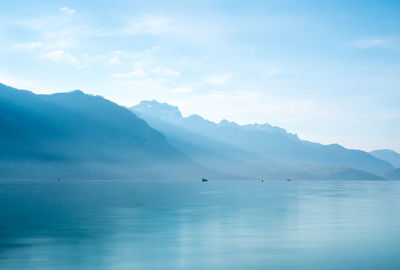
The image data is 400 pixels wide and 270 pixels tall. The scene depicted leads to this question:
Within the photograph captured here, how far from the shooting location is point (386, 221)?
242 feet

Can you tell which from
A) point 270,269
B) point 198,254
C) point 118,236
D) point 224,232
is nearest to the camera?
point 270,269

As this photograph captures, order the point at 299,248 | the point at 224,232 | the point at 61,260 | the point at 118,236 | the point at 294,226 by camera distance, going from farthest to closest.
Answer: the point at 294,226, the point at 224,232, the point at 118,236, the point at 299,248, the point at 61,260

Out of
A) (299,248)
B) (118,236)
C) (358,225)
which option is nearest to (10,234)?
(118,236)

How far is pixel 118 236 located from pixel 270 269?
22259 millimetres

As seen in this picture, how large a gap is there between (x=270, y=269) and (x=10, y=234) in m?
31.4

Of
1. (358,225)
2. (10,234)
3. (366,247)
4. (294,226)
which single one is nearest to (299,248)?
(366,247)

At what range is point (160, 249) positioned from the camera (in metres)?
45.2

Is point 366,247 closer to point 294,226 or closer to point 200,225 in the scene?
point 294,226

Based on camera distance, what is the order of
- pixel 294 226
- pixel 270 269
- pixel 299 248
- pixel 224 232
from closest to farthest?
pixel 270 269 < pixel 299 248 < pixel 224 232 < pixel 294 226

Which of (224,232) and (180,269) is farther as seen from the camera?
(224,232)

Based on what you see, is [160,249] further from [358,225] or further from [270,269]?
[358,225]

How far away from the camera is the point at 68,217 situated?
74.4m

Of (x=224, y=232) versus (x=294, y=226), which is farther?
(x=294, y=226)

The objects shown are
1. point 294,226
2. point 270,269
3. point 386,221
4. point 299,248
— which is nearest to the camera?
point 270,269
